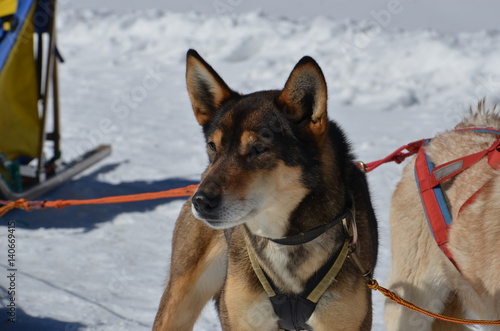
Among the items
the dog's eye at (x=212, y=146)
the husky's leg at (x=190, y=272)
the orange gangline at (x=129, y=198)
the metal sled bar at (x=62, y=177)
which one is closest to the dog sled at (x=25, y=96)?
the metal sled bar at (x=62, y=177)

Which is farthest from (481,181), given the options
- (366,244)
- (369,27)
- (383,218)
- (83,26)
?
(83,26)

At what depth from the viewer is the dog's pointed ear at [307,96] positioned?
199 centimetres

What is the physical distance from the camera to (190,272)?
255cm

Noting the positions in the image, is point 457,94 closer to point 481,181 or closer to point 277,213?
point 481,181

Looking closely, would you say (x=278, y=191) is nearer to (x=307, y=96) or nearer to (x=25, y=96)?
(x=307, y=96)

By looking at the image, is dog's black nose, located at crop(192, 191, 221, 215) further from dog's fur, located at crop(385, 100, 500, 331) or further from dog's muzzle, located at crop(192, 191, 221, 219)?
dog's fur, located at crop(385, 100, 500, 331)

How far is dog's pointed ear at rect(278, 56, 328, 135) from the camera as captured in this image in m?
1.99

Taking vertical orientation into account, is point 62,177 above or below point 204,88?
below

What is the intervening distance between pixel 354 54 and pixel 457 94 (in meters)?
1.62

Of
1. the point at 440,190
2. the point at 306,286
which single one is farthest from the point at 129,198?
the point at 440,190

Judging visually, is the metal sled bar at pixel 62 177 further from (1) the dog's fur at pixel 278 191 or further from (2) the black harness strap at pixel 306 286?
(2) the black harness strap at pixel 306 286

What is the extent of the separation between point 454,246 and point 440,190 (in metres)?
0.23

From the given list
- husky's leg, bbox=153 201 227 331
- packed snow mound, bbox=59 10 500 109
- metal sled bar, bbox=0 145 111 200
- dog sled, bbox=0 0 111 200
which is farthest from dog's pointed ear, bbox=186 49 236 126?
packed snow mound, bbox=59 10 500 109

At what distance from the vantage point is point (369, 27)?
10.2 metres
